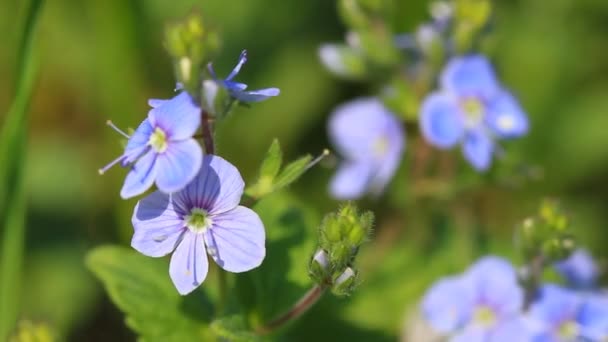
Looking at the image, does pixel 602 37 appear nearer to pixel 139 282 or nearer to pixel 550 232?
pixel 550 232

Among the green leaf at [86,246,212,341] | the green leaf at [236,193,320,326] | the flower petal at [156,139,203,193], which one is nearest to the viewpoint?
the flower petal at [156,139,203,193]

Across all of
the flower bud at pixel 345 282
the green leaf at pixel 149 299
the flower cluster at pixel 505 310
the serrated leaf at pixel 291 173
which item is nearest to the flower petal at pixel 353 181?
the flower cluster at pixel 505 310

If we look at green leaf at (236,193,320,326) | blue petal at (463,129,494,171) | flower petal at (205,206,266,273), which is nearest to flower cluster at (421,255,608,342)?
blue petal at (463,129,494,171)

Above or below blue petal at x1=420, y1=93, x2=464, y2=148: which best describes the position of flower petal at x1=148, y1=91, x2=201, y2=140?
below

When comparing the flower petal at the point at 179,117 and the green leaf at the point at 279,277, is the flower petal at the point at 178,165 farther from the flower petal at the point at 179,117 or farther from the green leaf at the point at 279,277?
the green leaf at the point at 279,277

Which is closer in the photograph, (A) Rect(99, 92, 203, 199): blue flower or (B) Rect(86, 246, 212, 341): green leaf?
(A) Rect(99, 92, 203, 199): blue flower

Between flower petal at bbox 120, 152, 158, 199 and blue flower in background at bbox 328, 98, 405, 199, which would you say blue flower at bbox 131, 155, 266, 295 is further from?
blue flower in background at bbox 328, 98, 405, 199
